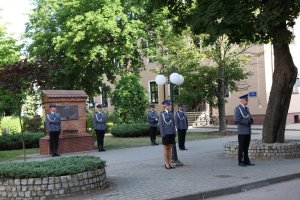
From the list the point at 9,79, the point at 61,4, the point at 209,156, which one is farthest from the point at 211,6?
the point at 61,4

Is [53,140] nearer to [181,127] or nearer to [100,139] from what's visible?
[100,139]

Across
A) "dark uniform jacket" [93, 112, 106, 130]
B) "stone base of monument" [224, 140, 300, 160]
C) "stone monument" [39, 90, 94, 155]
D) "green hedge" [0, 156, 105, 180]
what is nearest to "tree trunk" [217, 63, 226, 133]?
"dark uniform jacket" [93, 112, 106, 130]

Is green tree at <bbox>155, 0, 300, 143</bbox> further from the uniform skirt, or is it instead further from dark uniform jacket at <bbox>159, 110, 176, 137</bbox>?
the uniform skirt

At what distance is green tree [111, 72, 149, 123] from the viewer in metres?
34.9

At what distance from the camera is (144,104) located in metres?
35.4

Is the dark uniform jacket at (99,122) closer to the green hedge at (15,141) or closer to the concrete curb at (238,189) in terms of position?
the green hedge at (15,141)

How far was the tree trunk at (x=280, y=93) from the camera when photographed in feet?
48.5

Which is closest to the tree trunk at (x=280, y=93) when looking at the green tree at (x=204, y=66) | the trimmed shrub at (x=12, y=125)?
the green tree at (x=204, y=66)

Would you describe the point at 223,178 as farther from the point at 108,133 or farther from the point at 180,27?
the point at 108,133

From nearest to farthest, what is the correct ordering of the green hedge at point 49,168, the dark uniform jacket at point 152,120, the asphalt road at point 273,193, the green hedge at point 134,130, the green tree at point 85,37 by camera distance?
1. the asphalt road at point 273,193
2. the green hedge at point 49,168
3. the dark uniform jacket at point 152,120
4. the green hedge at point 134,130
5. the green tree at point 85,37

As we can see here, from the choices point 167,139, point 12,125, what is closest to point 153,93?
point 12,125

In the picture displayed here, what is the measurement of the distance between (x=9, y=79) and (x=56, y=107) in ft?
20.5

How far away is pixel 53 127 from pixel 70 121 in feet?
4.63

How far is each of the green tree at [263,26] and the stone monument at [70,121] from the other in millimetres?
5446
